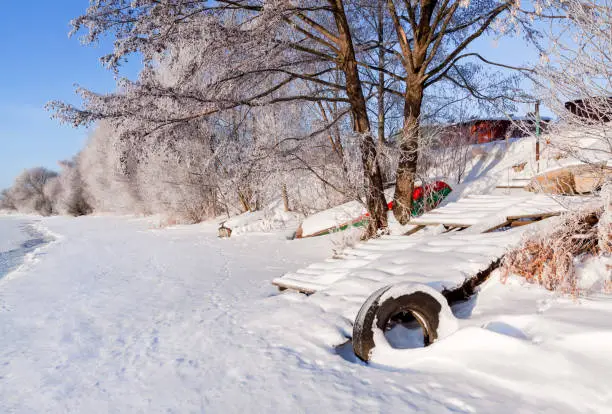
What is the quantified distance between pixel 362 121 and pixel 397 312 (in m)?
5.13

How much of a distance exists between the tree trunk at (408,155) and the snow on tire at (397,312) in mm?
4495

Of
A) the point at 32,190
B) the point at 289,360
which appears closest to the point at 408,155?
the point at 289,360

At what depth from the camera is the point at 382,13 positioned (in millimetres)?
10695

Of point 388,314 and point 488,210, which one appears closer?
point 388,314

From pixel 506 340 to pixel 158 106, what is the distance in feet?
21.5

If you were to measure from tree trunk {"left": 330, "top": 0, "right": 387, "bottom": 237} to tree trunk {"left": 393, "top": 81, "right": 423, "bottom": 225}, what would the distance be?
0.47m

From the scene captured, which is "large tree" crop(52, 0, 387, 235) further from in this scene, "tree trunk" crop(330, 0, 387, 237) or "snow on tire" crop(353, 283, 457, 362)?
"snow on tire" crop(353, 283, 457, 362)

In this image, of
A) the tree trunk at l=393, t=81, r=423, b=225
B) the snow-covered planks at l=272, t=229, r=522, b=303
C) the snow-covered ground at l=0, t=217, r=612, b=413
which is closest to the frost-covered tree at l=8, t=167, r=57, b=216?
the tree trunk at l=393, t=81, r=423, b=225

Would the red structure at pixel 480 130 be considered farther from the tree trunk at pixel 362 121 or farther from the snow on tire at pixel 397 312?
the snow on tire at pixel 397 312

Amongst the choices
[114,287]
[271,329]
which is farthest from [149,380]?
[114,287]

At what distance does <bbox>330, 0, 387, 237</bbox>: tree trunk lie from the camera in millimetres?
7230

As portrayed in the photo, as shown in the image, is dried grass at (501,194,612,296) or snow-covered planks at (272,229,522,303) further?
snow-covered planks at (272,229,522,303)

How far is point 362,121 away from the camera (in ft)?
24.5

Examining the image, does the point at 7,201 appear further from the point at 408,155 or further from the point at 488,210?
the point at 488,210
